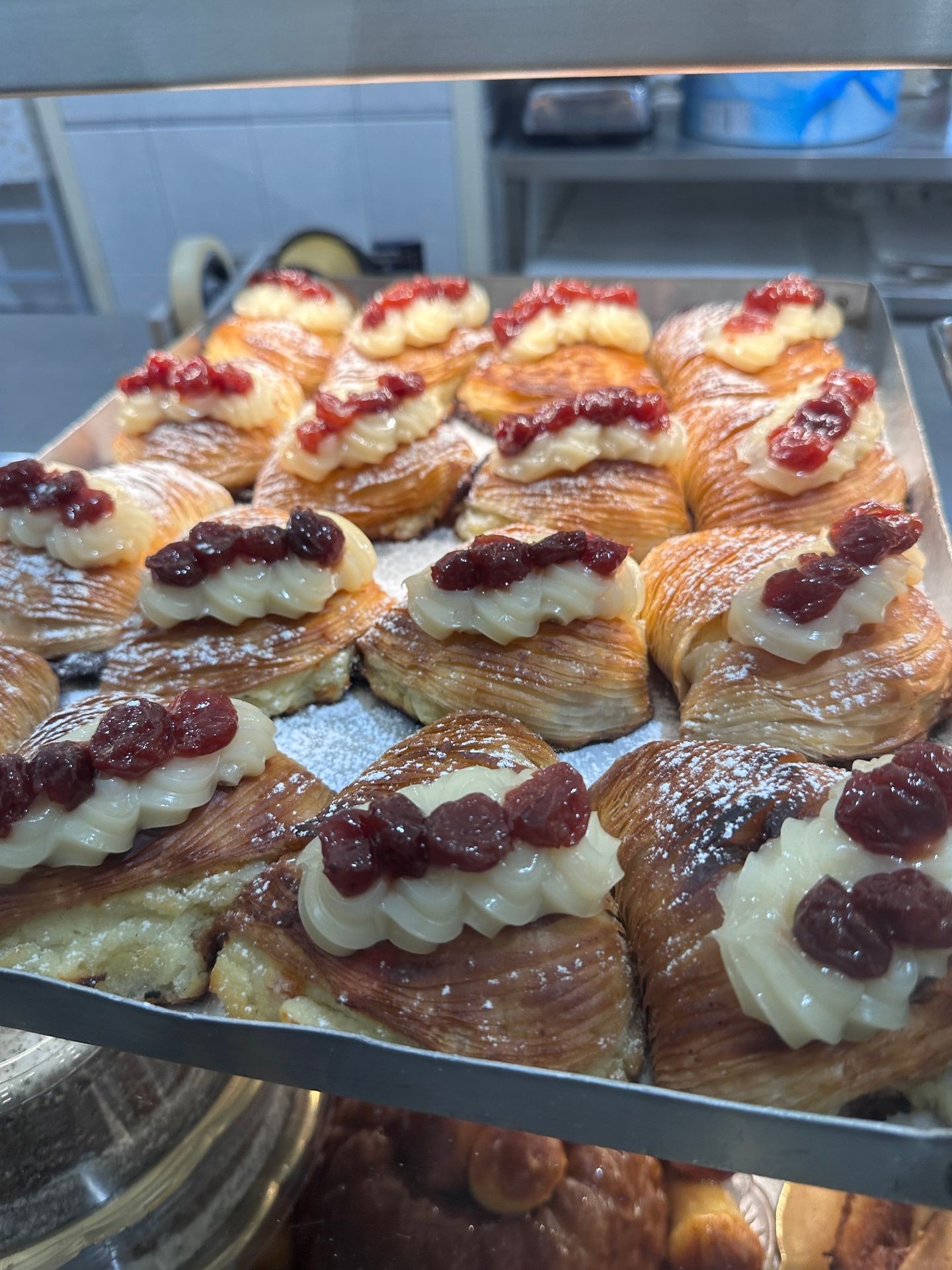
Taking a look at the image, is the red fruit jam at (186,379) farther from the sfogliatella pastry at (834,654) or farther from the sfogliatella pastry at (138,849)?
the sfogliatella pastry at (834,654)

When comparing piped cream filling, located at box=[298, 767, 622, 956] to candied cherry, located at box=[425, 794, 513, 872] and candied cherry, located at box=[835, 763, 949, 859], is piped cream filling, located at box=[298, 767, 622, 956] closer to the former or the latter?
candied cherry, located at box=[425, 794, 513, 872]

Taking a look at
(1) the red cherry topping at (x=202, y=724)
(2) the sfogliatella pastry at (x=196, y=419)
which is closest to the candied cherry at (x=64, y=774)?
(1) the red cherry topping at (x=202, y=724)

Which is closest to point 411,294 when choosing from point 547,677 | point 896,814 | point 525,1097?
point 547,677

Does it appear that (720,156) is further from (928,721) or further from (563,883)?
(563,883)

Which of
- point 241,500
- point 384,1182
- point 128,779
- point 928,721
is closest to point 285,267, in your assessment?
point 241,500

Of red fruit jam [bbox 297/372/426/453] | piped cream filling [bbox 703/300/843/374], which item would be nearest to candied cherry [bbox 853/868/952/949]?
red fruit jam [bbox 297/372/426/453]

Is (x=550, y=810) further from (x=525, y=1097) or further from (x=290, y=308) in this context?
(x=290, y=308)
